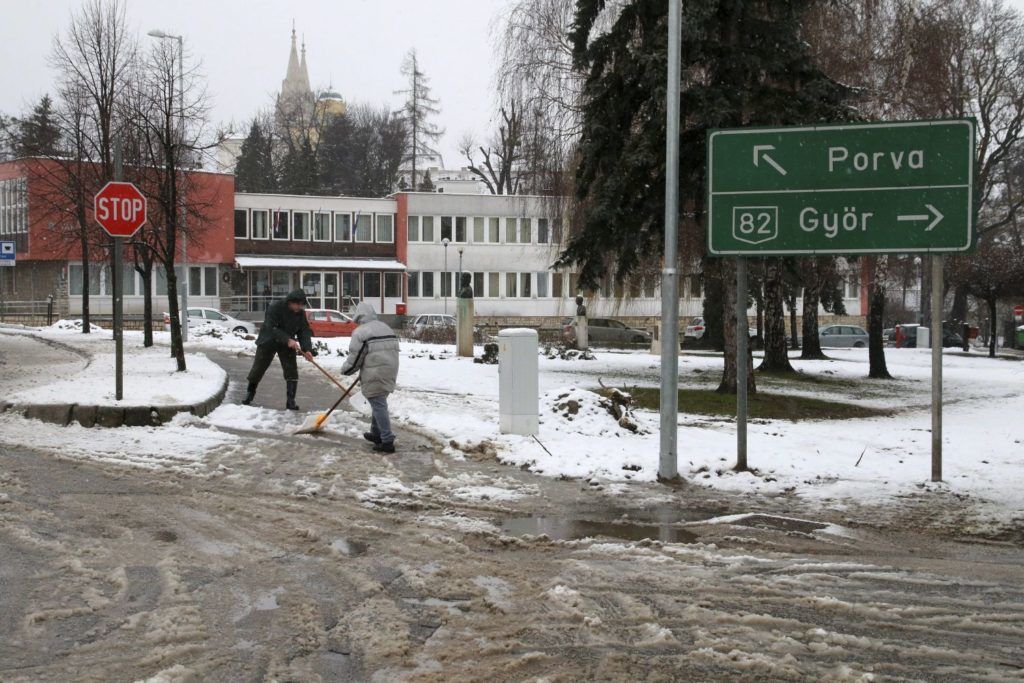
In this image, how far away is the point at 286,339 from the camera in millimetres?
14977

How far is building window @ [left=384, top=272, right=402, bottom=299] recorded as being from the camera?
6316cm

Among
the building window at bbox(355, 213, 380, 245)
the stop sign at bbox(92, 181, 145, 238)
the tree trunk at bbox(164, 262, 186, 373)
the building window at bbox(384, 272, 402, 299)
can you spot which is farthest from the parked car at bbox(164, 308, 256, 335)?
the stop sign at bbox(92, 181, 145, 238)

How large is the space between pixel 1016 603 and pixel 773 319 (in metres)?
21.8

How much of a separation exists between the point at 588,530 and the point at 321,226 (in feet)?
187

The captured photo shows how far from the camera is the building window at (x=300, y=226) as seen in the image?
6278cm

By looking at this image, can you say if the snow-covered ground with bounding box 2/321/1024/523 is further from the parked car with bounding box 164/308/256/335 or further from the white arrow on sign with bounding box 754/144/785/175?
the parked car with bounding box 164/308/256/335

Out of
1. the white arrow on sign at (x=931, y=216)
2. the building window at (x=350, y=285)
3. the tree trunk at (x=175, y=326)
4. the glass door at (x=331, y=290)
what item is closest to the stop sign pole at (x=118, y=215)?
the tree trunk at (x=175, y=326)

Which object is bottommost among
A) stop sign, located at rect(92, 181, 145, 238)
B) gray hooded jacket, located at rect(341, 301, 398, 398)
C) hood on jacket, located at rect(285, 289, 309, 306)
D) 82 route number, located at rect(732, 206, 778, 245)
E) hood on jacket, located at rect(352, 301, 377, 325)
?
Answer: gray hooded jacket, located at rect(341, 301, 398, 398)

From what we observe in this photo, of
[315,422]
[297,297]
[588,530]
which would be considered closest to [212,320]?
[297,297]

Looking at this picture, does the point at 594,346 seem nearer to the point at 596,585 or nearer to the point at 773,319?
the point at 773,319

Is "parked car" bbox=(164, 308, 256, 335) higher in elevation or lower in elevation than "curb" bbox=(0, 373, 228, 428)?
higher

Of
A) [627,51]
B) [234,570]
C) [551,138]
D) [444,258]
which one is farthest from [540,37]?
[444,258]

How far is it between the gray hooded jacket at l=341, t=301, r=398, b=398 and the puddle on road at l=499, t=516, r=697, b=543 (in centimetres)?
361

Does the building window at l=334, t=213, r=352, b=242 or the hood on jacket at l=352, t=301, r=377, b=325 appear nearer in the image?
the hood on jacket at l=352, t=301, r=377, b=325
